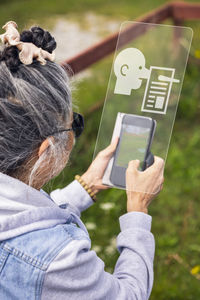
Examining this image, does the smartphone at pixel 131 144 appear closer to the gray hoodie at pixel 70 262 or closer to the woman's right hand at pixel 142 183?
the woman's right hand at pixel 142 183

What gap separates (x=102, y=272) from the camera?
1182 mm

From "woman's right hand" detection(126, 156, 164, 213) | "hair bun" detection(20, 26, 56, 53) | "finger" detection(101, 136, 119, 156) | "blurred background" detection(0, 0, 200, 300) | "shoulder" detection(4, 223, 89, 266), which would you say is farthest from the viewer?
"blurred background" detection(0, 0, 200, 300)

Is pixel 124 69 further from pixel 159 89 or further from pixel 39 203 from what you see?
pixel 39 203

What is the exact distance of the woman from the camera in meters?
1.10

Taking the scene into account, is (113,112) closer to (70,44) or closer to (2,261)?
(2,261)

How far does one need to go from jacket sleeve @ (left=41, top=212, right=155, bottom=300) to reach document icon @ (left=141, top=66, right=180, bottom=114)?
0.40 metres

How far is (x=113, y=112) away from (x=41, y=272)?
733 mm

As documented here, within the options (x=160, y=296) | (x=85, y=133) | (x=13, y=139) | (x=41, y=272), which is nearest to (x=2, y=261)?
(x=41, y=272)

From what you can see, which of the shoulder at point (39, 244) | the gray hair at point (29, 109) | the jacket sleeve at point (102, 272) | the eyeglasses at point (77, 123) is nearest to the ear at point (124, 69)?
the eyeglasses at point (77, 123)

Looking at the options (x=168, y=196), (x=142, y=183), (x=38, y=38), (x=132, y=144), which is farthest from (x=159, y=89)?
(x=168, y=196)

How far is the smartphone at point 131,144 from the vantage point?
5.17 feet

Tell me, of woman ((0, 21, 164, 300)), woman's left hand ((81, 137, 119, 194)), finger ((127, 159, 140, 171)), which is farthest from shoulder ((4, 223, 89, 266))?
woman's left hand ((81, 137, 119, 194))

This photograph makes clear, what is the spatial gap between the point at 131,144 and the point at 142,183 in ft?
0.49

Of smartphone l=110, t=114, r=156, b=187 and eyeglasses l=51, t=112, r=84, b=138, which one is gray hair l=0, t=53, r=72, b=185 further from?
smartphone l=110, t=114, r=156, b=187
